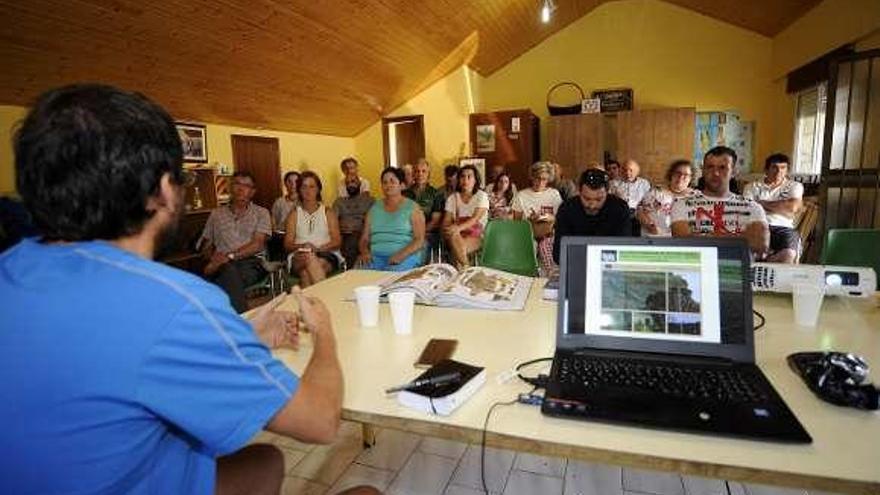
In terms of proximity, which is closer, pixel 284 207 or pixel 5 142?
pixel 5 142

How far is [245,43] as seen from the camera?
363 centimetres

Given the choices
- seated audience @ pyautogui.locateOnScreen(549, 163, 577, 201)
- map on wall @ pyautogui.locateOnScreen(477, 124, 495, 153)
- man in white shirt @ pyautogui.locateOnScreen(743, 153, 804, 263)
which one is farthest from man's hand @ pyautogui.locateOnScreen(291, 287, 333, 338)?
map on wall @ pyautogui.locateOnScreen(477, 124, 495, 153)

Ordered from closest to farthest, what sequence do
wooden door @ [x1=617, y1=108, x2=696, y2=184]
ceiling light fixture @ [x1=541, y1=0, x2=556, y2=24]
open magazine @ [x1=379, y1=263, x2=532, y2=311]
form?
open magazine @ [x1=379, y1=263, x2=532, y2=311] → ceiling light fixture @ [x1=541, y1=0, x2=556, y2=24] → wooden door @ [x1=617, y1=108, x2=696, y2=184]

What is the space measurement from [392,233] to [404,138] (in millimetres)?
4206

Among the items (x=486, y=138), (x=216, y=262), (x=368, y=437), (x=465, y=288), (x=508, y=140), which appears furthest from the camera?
(x=486, y=138)

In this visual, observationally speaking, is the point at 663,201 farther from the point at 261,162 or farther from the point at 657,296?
the point at 261,162

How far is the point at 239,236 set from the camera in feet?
12.2

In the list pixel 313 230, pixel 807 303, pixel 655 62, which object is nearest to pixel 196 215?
pixel 313 230

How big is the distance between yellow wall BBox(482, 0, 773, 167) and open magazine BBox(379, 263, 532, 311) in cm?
526

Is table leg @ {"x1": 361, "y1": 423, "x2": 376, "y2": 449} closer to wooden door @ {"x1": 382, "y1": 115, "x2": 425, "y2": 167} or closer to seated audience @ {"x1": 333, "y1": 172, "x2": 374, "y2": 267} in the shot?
seated audience @ {"x1": 333, "y1": 172, "x2": 374, "y2": 267}

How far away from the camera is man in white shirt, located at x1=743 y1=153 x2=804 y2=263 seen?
3.48 meters

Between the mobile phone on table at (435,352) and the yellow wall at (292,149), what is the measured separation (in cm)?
344

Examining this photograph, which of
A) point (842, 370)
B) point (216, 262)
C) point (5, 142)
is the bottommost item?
point (216, 262)

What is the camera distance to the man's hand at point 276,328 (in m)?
1.17
